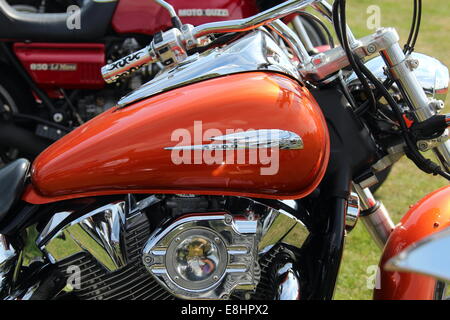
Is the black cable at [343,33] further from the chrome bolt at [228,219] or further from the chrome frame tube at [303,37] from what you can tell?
the chrome frame tube at [303,37]

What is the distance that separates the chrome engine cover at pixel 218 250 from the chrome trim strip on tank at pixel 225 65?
0.35 metres

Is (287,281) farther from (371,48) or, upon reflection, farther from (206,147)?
(371,48)

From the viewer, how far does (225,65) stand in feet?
5.04

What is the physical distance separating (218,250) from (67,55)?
1.99 m

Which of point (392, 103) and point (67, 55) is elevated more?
point (67, 55)

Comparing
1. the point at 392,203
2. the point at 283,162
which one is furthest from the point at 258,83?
the point at 392,203

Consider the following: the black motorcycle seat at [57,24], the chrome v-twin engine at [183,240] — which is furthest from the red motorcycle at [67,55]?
the chrome v-twin engine at [183,240]

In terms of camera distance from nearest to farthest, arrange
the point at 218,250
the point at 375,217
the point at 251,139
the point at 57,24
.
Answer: the point at 251,139, the point at 218,250, the point at 375,217, the point at 57,24

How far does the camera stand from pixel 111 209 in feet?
5.07

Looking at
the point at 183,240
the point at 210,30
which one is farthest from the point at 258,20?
the point at 183,240

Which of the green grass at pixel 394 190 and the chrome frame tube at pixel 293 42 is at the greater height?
the chrome frame tube at pixel 293 42

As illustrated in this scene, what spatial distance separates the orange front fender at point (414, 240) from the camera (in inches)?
61.3

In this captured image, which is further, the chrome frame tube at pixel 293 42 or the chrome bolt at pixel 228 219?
the chrome frame tube at pixel 293 42

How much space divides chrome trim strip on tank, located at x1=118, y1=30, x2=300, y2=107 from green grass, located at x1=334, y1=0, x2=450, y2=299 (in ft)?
4.33
